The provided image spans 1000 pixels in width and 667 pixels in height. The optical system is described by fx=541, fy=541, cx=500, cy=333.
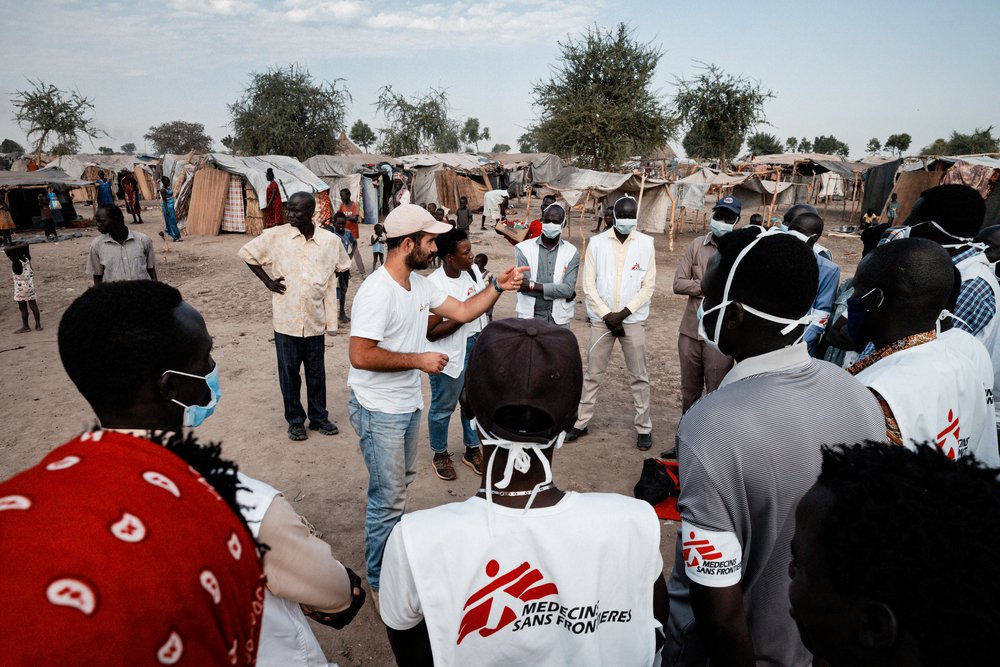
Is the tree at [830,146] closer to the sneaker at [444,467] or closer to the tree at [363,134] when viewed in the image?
the tree at [363,134]

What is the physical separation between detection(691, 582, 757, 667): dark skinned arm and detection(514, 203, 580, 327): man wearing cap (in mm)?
3772

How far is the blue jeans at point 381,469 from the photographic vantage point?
119 inches

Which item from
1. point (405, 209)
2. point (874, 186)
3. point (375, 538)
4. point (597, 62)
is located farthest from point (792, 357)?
point (597, 62)

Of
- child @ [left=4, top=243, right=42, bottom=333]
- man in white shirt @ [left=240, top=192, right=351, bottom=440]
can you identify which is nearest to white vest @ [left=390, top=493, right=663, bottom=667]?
man in white shirt @ [left=240, top=192, right=351, bottom=440]

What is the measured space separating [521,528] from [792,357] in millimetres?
1058

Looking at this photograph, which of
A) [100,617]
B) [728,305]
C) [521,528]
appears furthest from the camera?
[728,305]

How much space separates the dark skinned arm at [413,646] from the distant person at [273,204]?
15874mm

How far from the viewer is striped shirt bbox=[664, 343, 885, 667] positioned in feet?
5.12

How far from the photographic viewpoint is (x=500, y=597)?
1.31 meters

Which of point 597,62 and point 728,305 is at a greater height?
point 597,62

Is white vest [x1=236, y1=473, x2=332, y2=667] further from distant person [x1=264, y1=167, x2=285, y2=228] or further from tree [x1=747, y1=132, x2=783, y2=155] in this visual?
tree [x1=747, y1=132, x2=783, y2=155]

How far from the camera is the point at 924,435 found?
1.90 m

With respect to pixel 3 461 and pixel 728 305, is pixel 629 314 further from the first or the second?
pixel 3 461

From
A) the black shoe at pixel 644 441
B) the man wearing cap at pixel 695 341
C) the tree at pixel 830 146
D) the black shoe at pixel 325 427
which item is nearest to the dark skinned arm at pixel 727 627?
the man wearing cap at pixel 695 341
